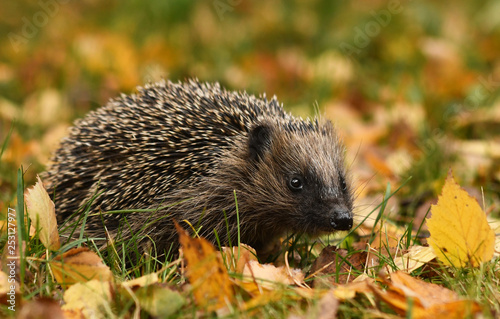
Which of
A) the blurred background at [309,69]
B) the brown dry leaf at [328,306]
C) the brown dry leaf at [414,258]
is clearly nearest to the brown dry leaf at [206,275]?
the brown dry leaf at [328,306]

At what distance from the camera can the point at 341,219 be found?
455 cm

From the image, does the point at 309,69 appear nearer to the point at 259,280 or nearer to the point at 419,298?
the point at 259,280

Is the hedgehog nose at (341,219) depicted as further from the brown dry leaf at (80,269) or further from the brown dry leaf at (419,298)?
the brown dry leaf at (80,269)

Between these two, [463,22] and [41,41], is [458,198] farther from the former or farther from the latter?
[463,22]

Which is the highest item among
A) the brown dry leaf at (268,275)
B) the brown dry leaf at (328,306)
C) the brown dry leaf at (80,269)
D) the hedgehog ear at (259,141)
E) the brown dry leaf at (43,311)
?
the hedgehog ear at (259,141)

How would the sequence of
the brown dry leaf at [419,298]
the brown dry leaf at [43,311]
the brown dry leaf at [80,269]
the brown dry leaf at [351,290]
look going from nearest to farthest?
the brown dry leaf at [43,311] → the brown dry leaf at [419,298] → the brown dry leaf at [351,290] → the brown dry leaf at [80,269]

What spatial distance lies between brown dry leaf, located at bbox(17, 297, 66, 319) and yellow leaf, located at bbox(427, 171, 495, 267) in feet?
8.14

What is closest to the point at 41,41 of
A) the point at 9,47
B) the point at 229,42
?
the point at 9,47

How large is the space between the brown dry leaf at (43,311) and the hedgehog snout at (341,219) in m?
2.16

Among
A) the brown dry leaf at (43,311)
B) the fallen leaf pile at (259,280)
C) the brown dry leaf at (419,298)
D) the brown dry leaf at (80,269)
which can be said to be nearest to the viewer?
the brown dry leaf at (43,311)

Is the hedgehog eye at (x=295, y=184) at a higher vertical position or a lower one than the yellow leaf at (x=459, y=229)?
higher

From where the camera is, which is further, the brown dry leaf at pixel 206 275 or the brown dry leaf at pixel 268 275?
the brown dry leaf at pixel 268 275

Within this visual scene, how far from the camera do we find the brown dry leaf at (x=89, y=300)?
347cm

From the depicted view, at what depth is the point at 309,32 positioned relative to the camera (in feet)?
41.9
